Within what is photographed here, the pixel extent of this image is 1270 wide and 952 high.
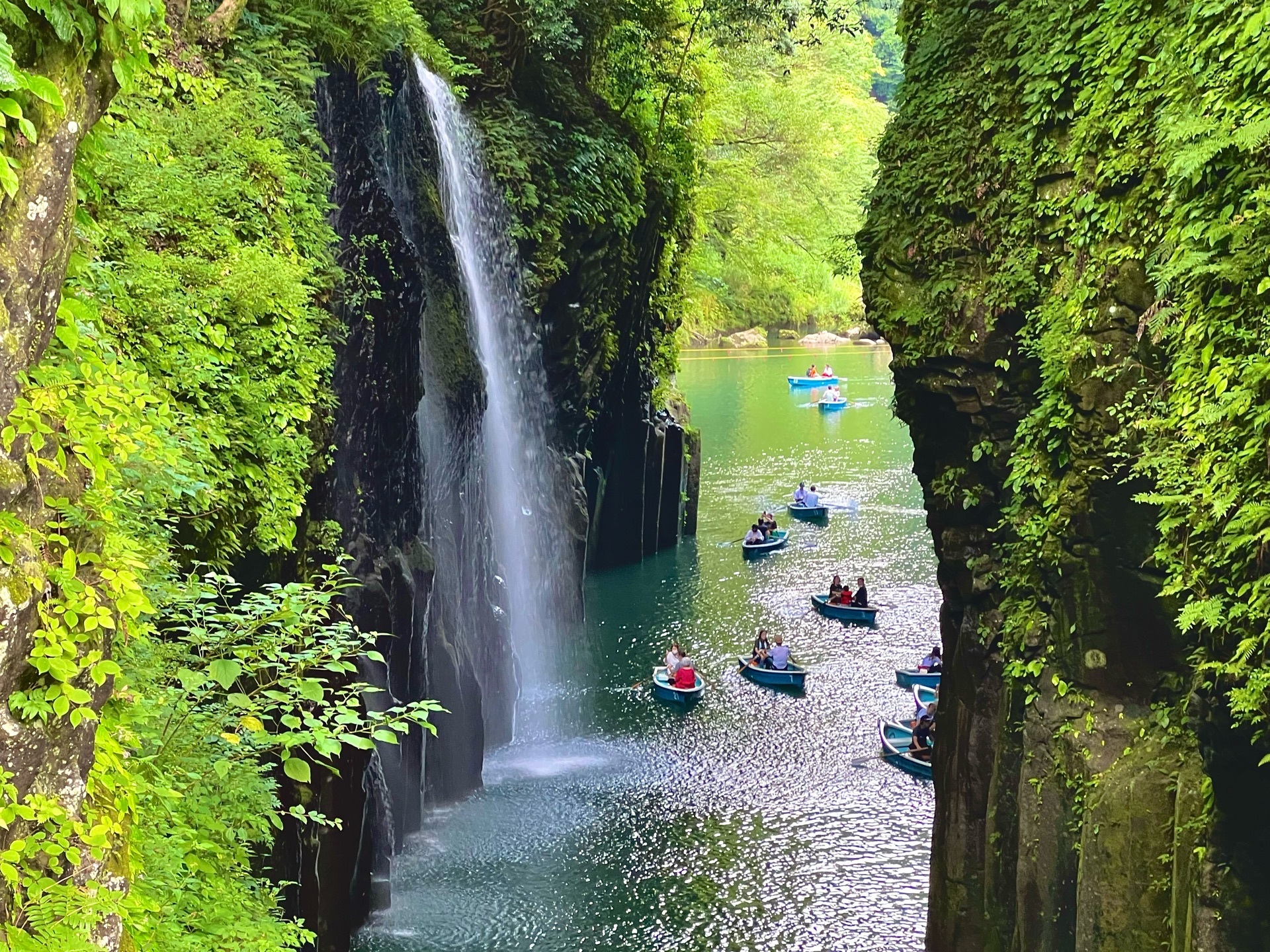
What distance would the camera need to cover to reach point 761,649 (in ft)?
72.1

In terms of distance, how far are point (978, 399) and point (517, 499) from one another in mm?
11376

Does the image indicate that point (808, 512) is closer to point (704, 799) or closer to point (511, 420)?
point (511, 420)

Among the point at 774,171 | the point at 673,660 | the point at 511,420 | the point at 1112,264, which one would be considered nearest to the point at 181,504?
the point at 1112,264

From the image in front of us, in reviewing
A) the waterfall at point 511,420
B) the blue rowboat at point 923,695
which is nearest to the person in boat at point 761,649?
the blue rowboat at point 923,695

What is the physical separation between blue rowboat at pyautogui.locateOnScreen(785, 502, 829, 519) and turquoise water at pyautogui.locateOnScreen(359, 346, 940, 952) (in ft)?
9.08

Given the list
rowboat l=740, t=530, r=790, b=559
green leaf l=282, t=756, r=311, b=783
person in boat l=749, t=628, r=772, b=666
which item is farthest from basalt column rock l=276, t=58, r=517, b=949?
rowboat l=740, t=530, r=790, b=559

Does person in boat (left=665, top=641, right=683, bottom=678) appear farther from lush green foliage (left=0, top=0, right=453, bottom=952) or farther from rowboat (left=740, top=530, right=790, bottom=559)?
rowboat (left=740, top=530, right=790, bottom=559)

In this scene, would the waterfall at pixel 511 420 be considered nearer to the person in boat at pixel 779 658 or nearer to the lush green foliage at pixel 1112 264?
the person in boat at pixel 779 658

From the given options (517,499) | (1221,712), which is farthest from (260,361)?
(517,499)

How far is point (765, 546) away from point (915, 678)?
10.0m

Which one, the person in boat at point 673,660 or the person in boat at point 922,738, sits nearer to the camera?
the person in boat at point 922,738

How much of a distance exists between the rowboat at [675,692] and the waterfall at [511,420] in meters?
2.18

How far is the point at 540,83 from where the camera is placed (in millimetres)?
20391

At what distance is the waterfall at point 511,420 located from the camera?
58.1 ft
